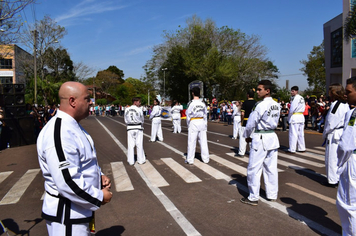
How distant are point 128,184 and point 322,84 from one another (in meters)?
44.9

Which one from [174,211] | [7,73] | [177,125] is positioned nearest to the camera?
[174,211]

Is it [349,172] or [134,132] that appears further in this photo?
[134,132]

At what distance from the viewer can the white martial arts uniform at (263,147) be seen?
4906mm

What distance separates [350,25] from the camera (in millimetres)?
21094

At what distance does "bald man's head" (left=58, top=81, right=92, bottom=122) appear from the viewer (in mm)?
2271

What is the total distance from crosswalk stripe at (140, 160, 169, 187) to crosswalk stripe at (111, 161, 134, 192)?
1.72 feet

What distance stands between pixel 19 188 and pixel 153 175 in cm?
315

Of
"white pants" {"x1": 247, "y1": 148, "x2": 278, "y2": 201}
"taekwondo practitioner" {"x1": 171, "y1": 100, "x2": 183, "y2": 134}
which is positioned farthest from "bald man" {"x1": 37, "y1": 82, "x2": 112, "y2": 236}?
"taekwondo practitioner" {"x1": 171, "y1": 100, "x2": 183, "y2": 134}

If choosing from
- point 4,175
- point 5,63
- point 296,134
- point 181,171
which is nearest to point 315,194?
point 181,171

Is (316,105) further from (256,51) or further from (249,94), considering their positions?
(256,51)

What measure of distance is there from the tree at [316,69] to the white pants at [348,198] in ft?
142

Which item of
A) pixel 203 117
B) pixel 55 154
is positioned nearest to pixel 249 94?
pixel 203 117

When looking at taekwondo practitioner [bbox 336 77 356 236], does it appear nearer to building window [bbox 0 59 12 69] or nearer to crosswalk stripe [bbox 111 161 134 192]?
crosswalk stripe [bbox 111 161 134 192]

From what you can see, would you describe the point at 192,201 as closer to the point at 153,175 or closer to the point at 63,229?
the point at 153,175
